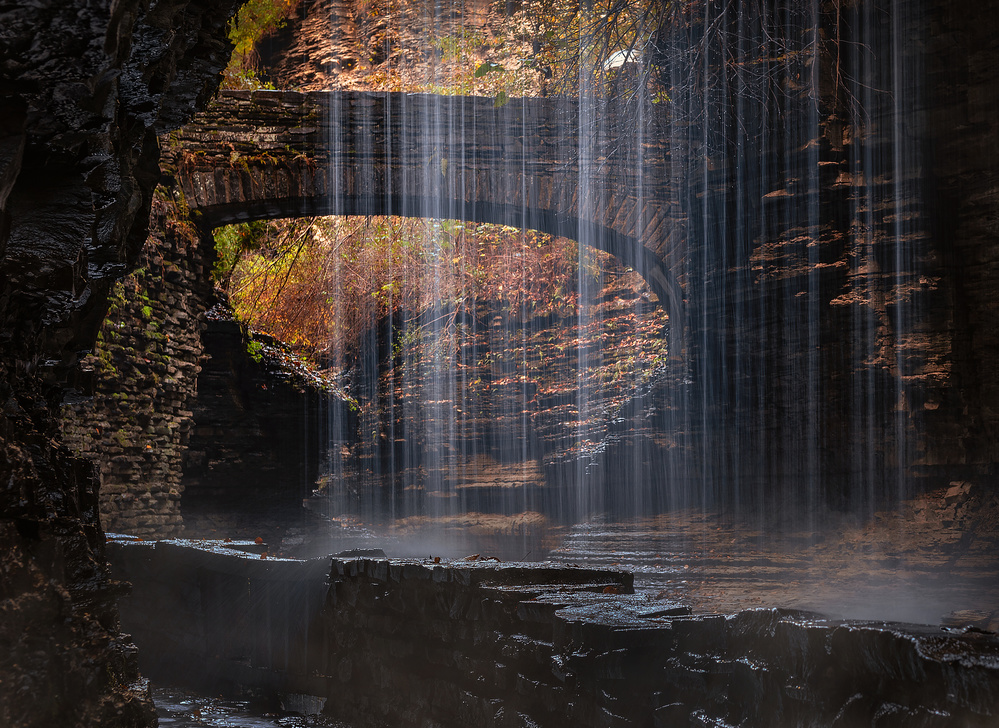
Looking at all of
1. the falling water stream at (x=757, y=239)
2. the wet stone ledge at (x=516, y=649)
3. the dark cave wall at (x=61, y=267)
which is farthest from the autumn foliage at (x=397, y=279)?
the dark cave wall at (x=61, y=267)

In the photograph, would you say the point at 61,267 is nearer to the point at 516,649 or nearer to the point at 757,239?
the point at 516,649

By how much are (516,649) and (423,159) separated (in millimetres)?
6193

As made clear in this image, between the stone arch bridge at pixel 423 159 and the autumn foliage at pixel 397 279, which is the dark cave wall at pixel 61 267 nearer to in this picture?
the stone arch bridge at pixel 423 159

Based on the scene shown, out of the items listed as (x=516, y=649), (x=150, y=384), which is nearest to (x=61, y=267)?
(x=516, y=649)

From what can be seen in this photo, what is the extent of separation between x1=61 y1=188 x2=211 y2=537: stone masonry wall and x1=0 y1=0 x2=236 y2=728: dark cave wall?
6108mm

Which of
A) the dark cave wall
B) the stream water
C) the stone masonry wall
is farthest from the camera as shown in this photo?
the stone masonry wall

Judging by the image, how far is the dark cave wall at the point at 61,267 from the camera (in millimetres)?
1403

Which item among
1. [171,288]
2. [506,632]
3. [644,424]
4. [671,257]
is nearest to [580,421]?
[644,424]

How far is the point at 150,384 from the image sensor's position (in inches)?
335

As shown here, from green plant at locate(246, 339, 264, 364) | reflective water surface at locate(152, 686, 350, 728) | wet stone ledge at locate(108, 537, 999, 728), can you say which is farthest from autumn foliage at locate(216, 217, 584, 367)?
reflective water surface at locate(152, 686, 350, 728)

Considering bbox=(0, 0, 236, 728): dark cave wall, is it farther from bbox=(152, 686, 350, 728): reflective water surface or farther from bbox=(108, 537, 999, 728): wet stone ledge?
bbox=(152, 686, 350, 728): reflective water surface

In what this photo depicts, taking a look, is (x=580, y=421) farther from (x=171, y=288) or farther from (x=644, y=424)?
(x=171, y=288)

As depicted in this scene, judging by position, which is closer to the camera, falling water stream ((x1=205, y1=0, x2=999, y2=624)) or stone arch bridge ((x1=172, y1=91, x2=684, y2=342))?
falling water stream ((x1=205, y1=0, x2=999, y2=624))

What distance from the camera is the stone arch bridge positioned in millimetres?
8148
